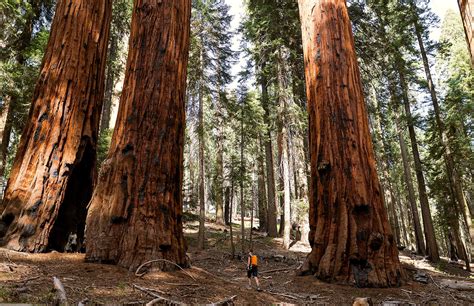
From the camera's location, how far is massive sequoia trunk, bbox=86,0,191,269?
13.7 ft

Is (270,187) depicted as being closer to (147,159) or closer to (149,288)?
(147,159)

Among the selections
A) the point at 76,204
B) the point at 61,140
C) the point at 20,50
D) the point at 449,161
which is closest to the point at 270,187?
the point at 449,161

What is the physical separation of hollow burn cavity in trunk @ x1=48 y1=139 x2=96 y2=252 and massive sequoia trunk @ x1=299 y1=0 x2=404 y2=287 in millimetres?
4650

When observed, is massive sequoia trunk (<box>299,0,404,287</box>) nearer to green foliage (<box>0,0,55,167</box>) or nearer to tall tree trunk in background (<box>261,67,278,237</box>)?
green foliage (<box>0,0,55,167</box>)

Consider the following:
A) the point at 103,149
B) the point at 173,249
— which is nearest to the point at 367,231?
the point at 173,249

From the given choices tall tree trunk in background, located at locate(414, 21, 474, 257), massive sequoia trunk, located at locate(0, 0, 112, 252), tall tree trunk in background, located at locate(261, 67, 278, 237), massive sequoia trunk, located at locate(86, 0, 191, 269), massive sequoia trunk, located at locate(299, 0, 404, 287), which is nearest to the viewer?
massive sequoia trunk, located at locate(86, 0, 191, 269)

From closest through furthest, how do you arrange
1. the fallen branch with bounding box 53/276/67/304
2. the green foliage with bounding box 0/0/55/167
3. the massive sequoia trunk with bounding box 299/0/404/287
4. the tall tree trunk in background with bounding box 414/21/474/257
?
the fallen branch with bounding box 53/276/67/304 → the massive sequoia trunk with bounding box 299/0/404/287 → the green foliage with bounding box 0/0/55/167 → the tall tree trunk in background with bounding box 414/21/474/257

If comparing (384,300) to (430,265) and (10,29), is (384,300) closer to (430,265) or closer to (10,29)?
(430,265)

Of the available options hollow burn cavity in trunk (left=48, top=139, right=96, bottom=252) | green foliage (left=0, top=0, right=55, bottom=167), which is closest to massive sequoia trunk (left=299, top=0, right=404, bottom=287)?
hollow burn cavity in trunk (left=48, top=139, right=96, bottom=252)

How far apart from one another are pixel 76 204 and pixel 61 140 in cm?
119

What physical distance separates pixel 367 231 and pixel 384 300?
4.31 ft

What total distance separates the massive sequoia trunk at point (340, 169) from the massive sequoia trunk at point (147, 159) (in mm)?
3099

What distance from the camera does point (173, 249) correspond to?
438 cm

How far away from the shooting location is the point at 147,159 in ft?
14.9
